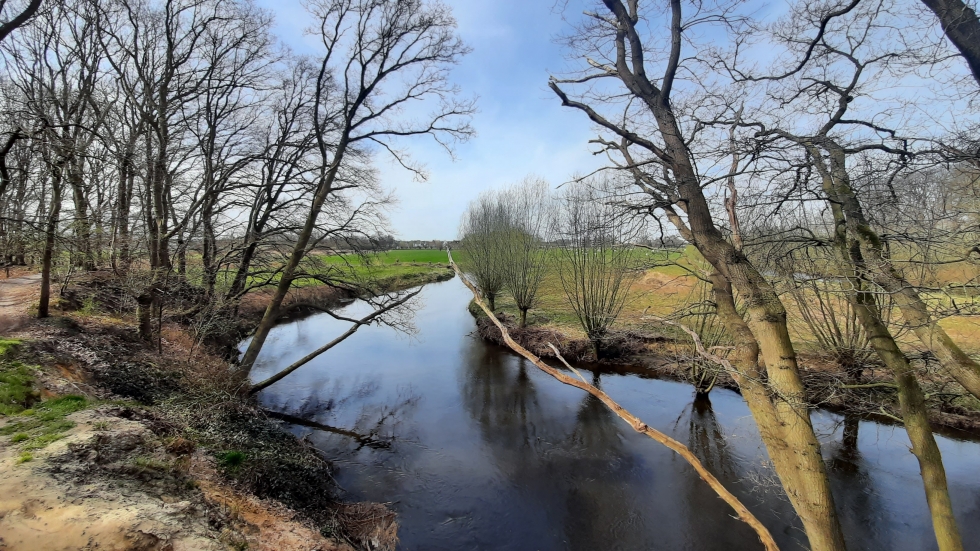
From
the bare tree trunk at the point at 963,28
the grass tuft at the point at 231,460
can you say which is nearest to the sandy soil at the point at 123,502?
the grass tuft at the point at 231,460

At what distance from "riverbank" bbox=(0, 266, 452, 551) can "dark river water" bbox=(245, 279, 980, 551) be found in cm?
133

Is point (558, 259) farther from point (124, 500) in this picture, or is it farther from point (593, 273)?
point (124, 500)

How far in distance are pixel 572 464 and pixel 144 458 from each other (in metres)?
7.72

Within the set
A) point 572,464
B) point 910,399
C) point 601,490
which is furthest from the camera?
point 572,464

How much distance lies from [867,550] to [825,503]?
4.55 meters

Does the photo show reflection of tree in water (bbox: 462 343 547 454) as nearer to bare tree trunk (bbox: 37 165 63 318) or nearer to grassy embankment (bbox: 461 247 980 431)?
grassy embankment (bbox: 461 247 980 431)

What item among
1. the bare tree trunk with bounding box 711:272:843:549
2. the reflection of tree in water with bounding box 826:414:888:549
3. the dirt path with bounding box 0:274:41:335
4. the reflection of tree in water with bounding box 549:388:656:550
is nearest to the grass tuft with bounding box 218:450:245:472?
the reflection of tree in water with bounding box 549:388:656:550

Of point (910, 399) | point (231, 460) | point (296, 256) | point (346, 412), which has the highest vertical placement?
point (296, 256)

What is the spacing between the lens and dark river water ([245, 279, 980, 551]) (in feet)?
24.0

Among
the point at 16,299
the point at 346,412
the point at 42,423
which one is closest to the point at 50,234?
the point at 42,423

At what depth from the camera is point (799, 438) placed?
4359mm

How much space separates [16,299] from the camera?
1068cm

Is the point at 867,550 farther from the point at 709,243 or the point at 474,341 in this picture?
the point at 474,341

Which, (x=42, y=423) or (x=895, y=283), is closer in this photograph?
(x=895, y=283)
